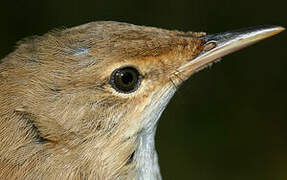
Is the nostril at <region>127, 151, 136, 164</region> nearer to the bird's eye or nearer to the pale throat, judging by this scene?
the pale throat

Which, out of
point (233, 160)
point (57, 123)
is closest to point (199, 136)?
point (233, 160)

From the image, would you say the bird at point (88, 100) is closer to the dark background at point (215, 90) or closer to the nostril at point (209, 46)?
the nostril at point (209, 46)

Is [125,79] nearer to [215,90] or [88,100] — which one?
[88,100]

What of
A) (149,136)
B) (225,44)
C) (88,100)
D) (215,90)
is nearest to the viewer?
(88,100)

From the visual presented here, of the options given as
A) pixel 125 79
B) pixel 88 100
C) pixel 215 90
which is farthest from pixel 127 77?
pixel 215 90

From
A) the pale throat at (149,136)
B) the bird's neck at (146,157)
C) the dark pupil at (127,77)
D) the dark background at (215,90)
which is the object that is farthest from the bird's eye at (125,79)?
the dark background at (215,90)

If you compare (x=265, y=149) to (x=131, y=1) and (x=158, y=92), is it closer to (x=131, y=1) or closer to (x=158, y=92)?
(x=131, y=1)

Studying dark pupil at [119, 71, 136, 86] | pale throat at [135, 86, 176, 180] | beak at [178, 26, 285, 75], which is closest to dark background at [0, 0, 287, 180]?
beak at [178, 26, 285, 75]
